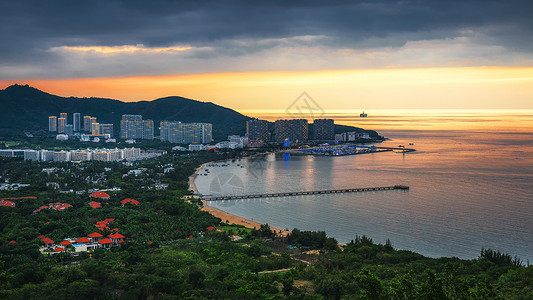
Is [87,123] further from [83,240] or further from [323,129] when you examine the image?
[83,240]

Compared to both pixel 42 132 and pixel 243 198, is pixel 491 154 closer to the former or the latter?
pixel 243 198

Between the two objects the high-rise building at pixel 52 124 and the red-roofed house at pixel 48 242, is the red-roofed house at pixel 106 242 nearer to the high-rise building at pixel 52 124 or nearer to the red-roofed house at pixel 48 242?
the red-roofed house at pixel 48 242

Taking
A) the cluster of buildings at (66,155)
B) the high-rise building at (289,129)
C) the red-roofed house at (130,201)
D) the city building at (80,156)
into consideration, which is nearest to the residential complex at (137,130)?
the high-rise building at (289,129)

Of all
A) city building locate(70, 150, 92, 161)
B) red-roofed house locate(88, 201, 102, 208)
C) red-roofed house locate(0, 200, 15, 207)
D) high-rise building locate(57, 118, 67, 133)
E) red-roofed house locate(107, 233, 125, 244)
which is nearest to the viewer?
red-roofed house locate(107, 233, 125, 244)

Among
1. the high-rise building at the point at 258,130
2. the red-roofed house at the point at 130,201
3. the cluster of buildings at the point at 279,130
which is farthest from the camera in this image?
the high-rise building at the point at 258,130

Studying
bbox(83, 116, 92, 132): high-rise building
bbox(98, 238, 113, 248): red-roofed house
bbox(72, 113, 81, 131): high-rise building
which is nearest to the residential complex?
bbox(83, 116, 92, 132): high-rise building

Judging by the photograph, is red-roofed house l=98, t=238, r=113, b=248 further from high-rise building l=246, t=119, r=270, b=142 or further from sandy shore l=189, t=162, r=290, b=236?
high-rise building l=246, t=119, r=270, b=142
